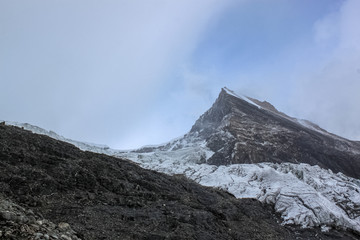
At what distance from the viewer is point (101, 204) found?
16266mm

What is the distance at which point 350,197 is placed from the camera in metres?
32.7

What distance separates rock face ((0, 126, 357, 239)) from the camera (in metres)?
11.6

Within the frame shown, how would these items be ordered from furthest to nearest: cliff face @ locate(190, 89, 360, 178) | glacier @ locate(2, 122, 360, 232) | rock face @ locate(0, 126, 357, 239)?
cliff face @ locate(190, 89, 360, 178) < glacier @ locate(2, 122, 360, 232) < rock face @ locate(0, 126, 357, 239)

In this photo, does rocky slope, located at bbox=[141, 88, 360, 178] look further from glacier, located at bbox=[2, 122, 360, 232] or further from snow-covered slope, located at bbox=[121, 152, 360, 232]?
snow-covered slope, located at bbox=[121, 152, 360, 232]

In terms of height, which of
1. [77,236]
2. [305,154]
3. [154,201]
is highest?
[305,154]

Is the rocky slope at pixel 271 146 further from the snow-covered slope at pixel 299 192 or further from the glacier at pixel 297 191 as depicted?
the snow-covered slope at pixel 299 192

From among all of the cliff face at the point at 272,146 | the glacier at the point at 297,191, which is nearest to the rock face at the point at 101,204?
the glacier at the point at 297,191

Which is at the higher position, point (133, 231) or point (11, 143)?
point (11, 143)

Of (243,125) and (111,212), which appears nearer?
(111,212)

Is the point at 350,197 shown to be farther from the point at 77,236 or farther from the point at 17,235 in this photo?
the point at 17,235

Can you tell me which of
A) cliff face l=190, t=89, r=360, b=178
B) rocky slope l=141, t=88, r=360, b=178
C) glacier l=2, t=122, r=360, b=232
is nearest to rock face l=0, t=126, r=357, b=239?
glacier l=2, t=122, r=360, b=232

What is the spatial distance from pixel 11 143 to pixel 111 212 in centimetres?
1104

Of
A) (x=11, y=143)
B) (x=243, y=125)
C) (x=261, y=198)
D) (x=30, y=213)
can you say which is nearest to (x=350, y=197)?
(x=261, y=198)

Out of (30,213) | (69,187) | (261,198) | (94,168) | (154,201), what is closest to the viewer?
(30,213)
